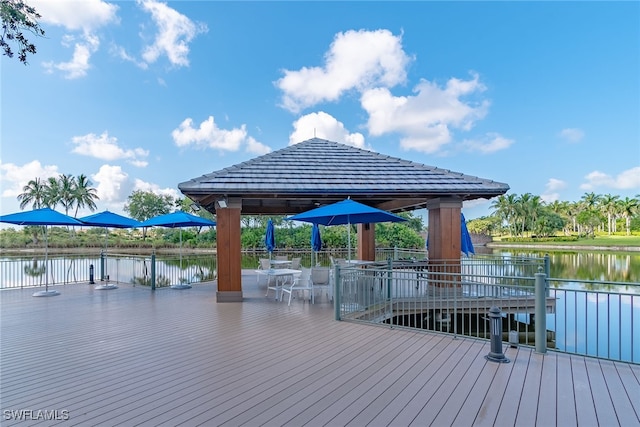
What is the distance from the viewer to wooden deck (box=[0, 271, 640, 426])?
3052 mm

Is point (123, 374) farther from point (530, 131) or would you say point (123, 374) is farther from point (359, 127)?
point (530, 131)

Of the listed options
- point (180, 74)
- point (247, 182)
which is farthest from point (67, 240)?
point (247, 182)

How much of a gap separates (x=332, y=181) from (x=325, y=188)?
1.59 feet

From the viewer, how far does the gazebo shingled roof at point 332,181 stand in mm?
8336

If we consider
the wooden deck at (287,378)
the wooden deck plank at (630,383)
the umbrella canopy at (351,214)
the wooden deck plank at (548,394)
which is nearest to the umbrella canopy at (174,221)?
the umbrella canopy at (351,214)

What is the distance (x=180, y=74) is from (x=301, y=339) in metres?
22.5

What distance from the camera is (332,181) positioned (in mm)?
8984

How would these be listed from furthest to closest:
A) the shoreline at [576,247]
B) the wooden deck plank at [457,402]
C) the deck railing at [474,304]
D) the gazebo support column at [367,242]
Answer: the shoreline at [576,247]
the gazebo support column at [367,242]
the deck railing at [474,304]
the wooden deck plank at [457,402]

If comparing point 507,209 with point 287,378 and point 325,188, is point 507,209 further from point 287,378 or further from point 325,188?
point 287,378

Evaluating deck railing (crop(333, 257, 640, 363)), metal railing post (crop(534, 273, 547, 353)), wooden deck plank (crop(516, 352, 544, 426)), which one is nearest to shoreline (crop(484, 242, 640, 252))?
deck railing (crop(333, 257, 640, 363))

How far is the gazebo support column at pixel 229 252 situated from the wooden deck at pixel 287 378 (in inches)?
82.7

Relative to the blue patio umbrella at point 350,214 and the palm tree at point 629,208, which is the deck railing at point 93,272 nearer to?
the blue patio umbrella at point 350,214

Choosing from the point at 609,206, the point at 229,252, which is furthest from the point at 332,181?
the point at 609,206

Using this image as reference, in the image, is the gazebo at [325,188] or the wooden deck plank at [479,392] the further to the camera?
the gazebo at [325,188]
